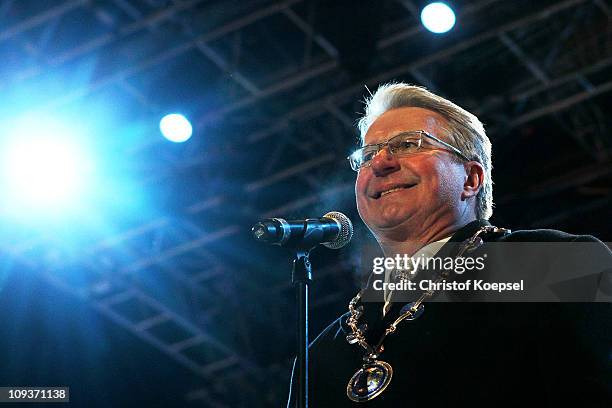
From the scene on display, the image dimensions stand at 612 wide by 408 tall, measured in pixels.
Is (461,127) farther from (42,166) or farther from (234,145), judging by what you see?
(42,166)

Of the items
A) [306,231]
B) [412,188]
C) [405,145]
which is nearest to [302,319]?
[306,231]

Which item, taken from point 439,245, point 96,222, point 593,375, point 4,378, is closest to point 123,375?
point 4,378

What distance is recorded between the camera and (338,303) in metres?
8.12

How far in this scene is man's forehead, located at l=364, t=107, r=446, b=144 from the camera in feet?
9.21

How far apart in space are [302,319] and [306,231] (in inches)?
8.7

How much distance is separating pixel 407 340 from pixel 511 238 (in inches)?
14.4

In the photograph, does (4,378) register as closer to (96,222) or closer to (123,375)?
(123,375)

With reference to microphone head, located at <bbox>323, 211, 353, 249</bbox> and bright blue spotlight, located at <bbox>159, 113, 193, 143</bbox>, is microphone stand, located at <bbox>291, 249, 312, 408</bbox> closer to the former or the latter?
microphone head, located at <bbox>323, 211, 353, 249</bbox>

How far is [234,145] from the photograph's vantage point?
23.0ft

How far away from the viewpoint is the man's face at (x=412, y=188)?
269 centimetres

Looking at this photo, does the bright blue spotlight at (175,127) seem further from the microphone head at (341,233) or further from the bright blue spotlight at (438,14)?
the microphone head at (341,233)

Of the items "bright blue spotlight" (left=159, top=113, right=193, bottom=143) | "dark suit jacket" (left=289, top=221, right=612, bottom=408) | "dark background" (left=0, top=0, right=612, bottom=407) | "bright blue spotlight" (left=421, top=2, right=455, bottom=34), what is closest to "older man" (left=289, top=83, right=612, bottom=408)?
"dark suit jacket" (left=289, top=221, right=612, bottom=408)

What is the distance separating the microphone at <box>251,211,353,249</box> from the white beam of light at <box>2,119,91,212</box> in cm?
470

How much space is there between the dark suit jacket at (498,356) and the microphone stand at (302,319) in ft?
0.94
